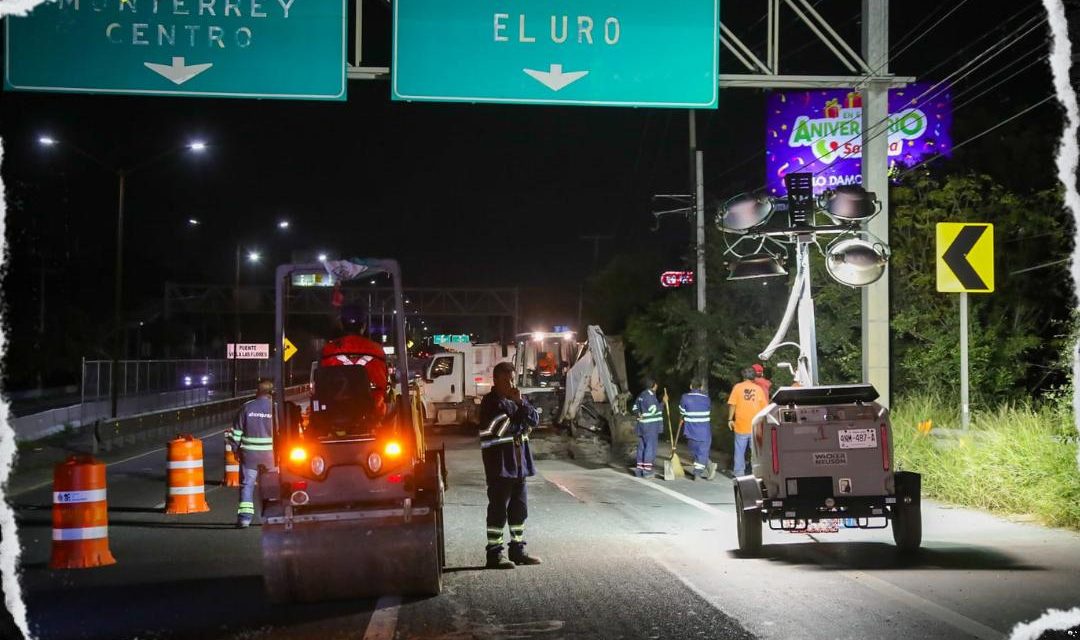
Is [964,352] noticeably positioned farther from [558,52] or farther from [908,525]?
[558,52]

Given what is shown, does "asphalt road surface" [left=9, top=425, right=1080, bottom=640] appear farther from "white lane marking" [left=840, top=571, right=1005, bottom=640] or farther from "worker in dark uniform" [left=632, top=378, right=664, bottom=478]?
"worker in dark uniform" [left=632, top=378, right=664, bottom=478]

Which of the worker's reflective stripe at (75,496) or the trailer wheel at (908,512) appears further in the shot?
the worker's reflective stripe at (75,496)

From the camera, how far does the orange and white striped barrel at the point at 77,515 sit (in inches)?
442

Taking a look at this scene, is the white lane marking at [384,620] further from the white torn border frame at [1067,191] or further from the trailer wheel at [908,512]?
the trailer wheel at [908,512]

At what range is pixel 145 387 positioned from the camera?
42125 mm

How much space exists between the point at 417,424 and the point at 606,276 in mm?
46893

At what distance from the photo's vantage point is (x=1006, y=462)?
13.8 metres

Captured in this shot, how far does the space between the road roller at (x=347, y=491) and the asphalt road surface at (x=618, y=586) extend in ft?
0.98

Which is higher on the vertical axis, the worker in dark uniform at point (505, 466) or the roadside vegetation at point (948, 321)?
the roadside vegetation at point (948, 321)

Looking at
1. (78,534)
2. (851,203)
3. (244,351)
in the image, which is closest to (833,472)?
(851,203)

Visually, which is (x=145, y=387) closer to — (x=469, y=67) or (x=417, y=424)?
(x=469, y=67)

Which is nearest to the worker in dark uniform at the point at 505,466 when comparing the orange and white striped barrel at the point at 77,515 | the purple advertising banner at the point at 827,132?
the orange and white striped barrel at the point at 77,515

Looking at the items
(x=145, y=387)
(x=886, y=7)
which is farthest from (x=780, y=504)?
(x=145, y=387)

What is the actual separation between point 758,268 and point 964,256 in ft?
10.3
